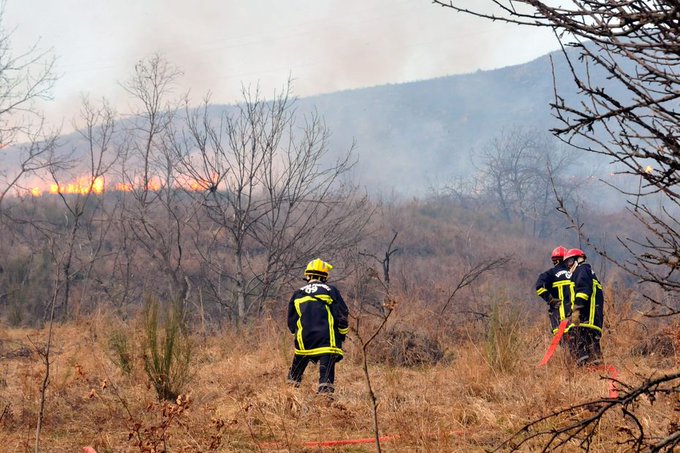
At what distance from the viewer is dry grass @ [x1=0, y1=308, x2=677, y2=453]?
16.5 feet

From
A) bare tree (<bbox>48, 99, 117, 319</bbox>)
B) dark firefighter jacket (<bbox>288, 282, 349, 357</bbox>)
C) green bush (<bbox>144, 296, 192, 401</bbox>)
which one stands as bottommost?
green bush (<bbox>144, 296, 192, 401</bbox>)

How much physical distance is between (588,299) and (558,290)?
582 millimetres

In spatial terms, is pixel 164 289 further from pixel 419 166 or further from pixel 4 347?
pixel 419 166

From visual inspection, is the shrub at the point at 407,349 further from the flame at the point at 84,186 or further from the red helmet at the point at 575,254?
the flame at the point at 84,186

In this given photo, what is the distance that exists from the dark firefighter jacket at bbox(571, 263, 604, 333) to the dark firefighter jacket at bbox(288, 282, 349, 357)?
11.2ft

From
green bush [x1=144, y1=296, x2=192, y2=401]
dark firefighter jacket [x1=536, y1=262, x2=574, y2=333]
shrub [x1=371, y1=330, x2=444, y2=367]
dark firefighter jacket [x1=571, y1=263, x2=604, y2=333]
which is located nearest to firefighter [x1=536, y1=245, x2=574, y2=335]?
dark firefighter jacket [x1=536, y1=262, x2=574, y2=333]

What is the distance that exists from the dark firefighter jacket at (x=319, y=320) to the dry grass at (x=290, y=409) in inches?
19.8

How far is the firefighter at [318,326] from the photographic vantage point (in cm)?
741

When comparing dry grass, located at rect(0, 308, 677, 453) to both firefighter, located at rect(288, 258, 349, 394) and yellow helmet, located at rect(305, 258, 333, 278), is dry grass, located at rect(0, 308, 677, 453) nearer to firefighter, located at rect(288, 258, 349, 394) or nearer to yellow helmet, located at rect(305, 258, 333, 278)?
firefighter, located at rect(288, 258, 349, 394)

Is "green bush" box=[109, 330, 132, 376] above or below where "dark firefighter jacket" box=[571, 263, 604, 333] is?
below

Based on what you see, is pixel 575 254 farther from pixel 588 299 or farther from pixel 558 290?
pixel 588 299

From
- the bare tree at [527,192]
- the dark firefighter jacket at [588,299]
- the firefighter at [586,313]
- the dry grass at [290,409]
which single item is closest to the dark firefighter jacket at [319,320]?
the dry grass at [290,409]

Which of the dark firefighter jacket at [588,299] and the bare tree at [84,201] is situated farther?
the bare tree at [84,201]

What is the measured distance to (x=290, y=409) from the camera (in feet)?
20.0
